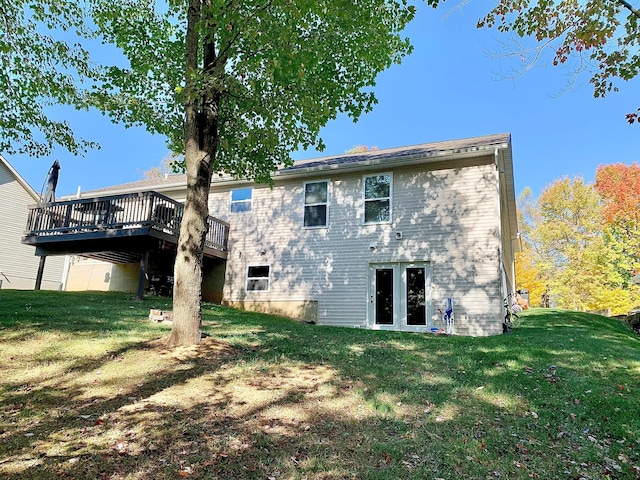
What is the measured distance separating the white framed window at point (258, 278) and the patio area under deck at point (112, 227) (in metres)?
1.25

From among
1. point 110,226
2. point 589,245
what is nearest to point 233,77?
point 110,226

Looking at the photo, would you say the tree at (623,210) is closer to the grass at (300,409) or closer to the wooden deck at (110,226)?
the grass at (300,409)

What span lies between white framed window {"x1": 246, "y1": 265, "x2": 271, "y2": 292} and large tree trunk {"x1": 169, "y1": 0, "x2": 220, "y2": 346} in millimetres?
7164

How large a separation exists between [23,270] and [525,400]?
76.8 feet

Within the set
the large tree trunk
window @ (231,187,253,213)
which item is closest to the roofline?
window @ (231,187,253,213)

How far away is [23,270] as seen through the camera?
822 inches

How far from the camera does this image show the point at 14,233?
2069 cm

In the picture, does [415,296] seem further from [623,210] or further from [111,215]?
[623,210]

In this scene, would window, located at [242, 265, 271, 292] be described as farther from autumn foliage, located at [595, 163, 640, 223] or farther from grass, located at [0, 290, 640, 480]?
autumn foliage, located at [595, 163, 640, 223]

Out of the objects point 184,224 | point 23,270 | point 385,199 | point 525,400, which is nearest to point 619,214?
point 385,199

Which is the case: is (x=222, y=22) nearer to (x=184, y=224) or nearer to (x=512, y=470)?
(x=184, y=224)

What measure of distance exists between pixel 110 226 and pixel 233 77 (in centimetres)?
735

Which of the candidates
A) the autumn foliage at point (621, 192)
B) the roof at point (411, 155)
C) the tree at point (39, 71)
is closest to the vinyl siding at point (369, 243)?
the roof at point (411, 155)

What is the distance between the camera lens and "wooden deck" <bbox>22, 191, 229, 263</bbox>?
39.0 ft
